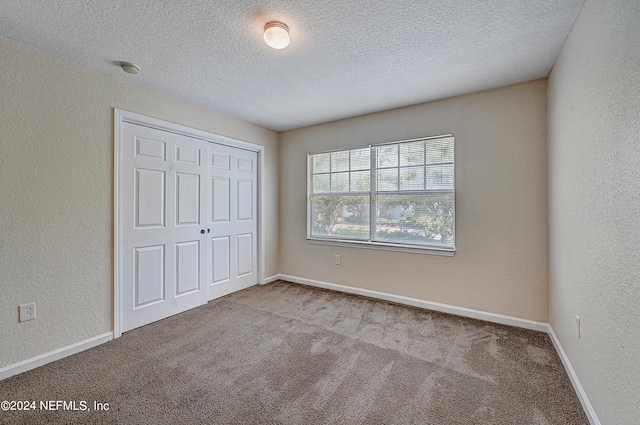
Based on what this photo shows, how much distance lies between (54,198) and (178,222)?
3.60ft

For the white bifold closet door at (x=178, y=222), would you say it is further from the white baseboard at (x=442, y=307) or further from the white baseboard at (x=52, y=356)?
the white baseboard at (x=442, y=307)

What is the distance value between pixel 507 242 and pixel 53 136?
4239 mm

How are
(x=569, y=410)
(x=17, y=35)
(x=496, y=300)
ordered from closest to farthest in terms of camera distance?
(x=569, y=410) < (x=17, y=35) < (x=496, y=300)

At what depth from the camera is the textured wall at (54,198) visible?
1.96 meters

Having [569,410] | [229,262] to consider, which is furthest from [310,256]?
[569,410]

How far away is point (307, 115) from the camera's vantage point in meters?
3.64

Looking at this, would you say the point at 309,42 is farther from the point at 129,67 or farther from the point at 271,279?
the point at 271,279

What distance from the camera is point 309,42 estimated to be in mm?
1986

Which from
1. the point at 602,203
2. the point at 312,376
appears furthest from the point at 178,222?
the point at 602,203

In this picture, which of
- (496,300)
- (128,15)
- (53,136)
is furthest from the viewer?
(496,300)

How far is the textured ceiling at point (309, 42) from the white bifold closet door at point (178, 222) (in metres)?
0.71

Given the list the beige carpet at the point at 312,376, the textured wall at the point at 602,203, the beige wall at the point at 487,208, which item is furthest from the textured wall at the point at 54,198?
the textured wall at the point at 602,203

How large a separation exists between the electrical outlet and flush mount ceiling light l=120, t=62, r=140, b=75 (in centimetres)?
206

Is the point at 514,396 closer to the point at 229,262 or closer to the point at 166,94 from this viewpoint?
the point at 229,262
